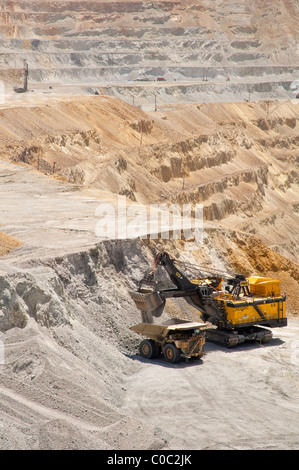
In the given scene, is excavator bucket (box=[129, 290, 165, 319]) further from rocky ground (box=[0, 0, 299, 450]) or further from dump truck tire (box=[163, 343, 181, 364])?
dump truck tire (box=[163, 343, 181, 364])

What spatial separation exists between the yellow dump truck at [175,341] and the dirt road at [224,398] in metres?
0.32

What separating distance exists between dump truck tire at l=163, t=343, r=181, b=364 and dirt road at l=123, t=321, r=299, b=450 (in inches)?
7.7

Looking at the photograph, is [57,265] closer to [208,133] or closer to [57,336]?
[57,336]

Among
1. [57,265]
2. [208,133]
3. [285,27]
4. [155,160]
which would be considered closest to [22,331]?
[57,265]

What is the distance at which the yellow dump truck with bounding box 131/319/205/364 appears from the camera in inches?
868

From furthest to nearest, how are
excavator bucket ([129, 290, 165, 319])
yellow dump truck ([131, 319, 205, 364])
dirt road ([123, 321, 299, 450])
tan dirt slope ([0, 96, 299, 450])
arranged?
excavator bucket ([129, 290, 165, 319]), yellow dump truck ([131, 319, 205, 364]), dirt road ([123, 321, 299, 450]), tan dirt slope ([0, 96, 299, 450])

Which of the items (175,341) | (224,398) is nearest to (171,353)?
(175,341)

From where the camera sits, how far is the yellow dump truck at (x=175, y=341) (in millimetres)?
22047

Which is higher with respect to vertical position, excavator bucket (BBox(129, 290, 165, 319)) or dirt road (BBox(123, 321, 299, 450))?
excavator bucket (BBox(129, 290, 165, 319))

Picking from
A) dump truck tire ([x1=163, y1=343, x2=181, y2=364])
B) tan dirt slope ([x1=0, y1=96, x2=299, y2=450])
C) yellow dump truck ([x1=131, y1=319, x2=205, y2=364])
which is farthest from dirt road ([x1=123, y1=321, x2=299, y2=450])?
yellow dump truck ([x1=131, y1=319, x2=205, y2=364])

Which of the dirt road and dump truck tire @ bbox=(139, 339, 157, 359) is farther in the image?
dump truck tire @ bbox=(139, 339, 157, 359)

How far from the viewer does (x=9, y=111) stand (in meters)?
54.0

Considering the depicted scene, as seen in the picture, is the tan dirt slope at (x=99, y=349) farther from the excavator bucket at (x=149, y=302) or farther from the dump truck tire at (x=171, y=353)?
the excavator bucket at (x=149, y=302)
